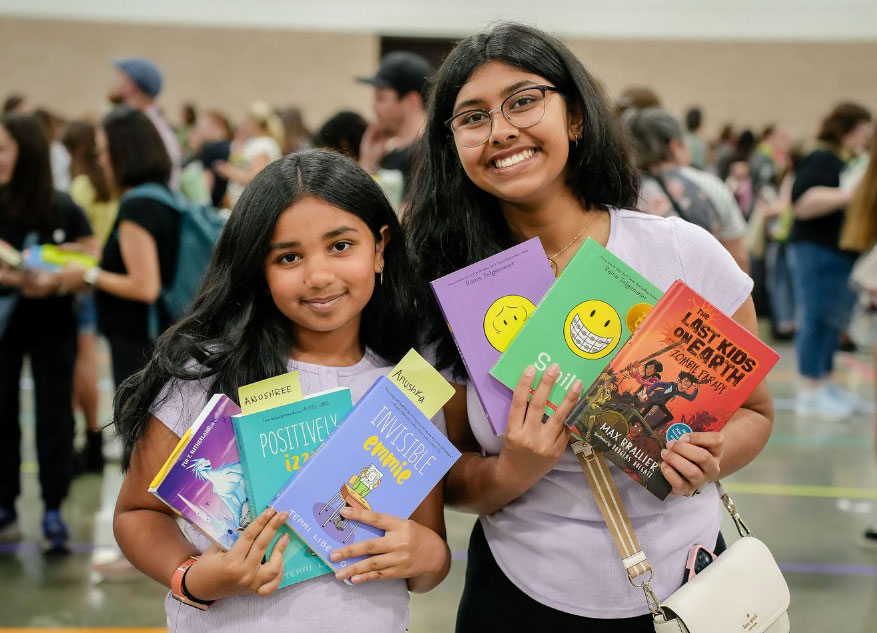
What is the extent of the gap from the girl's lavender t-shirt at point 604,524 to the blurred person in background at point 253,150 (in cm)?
248

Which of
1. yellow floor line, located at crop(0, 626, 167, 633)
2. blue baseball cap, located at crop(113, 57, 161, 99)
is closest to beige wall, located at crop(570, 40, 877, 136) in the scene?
blue baseball cap, located at crop(113, 57, 161, 99)

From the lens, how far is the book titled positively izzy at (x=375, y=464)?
1.40 meters

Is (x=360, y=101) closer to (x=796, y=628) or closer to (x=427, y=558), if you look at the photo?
(x=796, y=628)

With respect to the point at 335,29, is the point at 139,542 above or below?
above

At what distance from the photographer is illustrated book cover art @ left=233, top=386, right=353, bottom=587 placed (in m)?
1.39

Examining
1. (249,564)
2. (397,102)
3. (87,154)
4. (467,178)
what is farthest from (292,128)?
(249,564)

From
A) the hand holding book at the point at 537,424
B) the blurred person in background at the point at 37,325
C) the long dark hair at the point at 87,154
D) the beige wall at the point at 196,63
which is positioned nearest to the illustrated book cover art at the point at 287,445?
the hand holding book at the point at 537,424

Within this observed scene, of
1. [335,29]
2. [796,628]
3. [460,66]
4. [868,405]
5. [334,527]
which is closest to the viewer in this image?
[334,527]

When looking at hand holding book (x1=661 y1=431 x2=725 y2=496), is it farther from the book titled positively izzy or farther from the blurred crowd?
the blurred crowd

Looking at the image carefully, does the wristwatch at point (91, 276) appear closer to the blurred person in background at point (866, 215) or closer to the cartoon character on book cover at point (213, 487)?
the cartoon character on book cover at point (213, 487)

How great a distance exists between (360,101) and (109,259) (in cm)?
1076

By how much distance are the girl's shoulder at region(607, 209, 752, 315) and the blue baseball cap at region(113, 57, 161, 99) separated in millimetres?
3975

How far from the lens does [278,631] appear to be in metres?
1.47

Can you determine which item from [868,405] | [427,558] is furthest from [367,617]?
[868,405]
